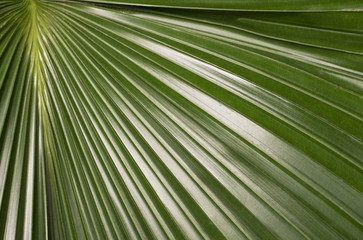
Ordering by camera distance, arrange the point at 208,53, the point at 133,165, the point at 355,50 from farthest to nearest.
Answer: the point at 133,165 < the point at 208,53 < the point at 355,50

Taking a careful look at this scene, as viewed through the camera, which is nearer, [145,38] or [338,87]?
[338,87]

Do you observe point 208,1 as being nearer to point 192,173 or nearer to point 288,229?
point 192,173

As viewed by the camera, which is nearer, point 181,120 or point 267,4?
point 267,4

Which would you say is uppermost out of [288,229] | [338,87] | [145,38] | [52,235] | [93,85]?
[93,85]

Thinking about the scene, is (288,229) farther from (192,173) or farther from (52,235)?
(52,235)

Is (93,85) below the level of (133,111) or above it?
above

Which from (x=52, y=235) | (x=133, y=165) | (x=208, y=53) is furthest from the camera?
(x=52, y=235)

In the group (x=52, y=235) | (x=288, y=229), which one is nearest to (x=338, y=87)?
(x=288, y=229)
